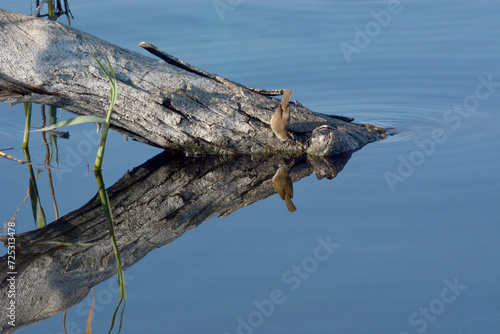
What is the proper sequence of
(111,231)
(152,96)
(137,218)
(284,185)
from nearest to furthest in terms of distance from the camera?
1. (111,231)
2. (137,218)
3. (284,185)
4. (152,96)

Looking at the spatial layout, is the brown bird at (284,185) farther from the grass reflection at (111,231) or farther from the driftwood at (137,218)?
the grass reflection at (111,231)

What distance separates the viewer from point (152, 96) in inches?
200

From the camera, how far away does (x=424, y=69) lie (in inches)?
281

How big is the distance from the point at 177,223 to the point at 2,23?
2015 millimetres

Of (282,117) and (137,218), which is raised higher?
(282,117)

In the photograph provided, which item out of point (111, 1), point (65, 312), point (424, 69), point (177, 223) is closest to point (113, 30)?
point (111, 1)

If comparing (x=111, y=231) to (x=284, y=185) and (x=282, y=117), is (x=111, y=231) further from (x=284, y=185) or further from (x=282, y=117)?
(x=282, y=117)

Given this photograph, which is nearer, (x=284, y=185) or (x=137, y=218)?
(x=137, y=218)

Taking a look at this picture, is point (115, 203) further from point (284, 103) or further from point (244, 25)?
point (244, 25)

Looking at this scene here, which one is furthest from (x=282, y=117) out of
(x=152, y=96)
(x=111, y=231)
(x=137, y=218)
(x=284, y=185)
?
(x=111, y=231)

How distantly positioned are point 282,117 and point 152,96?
3.26 feet

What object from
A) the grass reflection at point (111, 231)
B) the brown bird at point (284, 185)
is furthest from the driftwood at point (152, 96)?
the grass reflection at point (111, 231)

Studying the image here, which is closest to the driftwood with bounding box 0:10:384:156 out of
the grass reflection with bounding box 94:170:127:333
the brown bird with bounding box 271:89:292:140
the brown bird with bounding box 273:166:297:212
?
the brown bird with bounding box 271:89:292:140

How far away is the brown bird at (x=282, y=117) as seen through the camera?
5.09 metres
